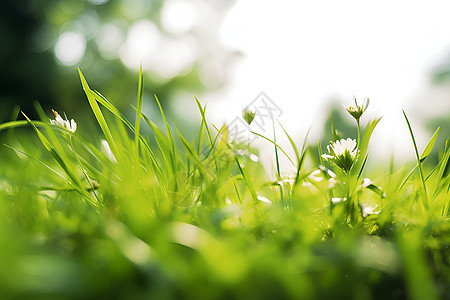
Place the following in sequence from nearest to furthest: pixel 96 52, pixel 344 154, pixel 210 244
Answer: pixel 210 244, pixel 344 154, pixel 96 52

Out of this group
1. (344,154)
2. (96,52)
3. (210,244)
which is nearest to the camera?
(210,244)

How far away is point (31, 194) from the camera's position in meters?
0.63

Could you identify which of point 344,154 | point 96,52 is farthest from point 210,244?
point 96,52

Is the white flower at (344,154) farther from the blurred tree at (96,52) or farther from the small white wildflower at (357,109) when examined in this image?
the blurred tree at (96,52)

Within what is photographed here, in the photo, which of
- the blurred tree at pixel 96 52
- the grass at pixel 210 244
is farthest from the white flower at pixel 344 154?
the blurred tree at pixel 96 52

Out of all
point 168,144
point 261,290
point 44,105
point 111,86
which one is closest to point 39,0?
point 44,105

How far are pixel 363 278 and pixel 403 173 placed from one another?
45 cm

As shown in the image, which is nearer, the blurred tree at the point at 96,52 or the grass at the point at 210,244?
the grass at the point at 210,244

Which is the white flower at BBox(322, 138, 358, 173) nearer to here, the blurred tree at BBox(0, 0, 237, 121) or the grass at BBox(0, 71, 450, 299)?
the grass at BBox(0, 71, 450, 299)

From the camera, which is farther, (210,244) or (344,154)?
(344,154)

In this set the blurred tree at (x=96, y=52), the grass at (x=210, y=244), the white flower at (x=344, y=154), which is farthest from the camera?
the blurred tree at (x=96, y=52)

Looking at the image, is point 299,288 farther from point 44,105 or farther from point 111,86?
point 111,86

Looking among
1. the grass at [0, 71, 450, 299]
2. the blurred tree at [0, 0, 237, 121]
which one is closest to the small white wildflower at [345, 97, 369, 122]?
the grass at [0, 71, 450, 299]

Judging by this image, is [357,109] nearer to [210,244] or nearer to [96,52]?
[210,244]
